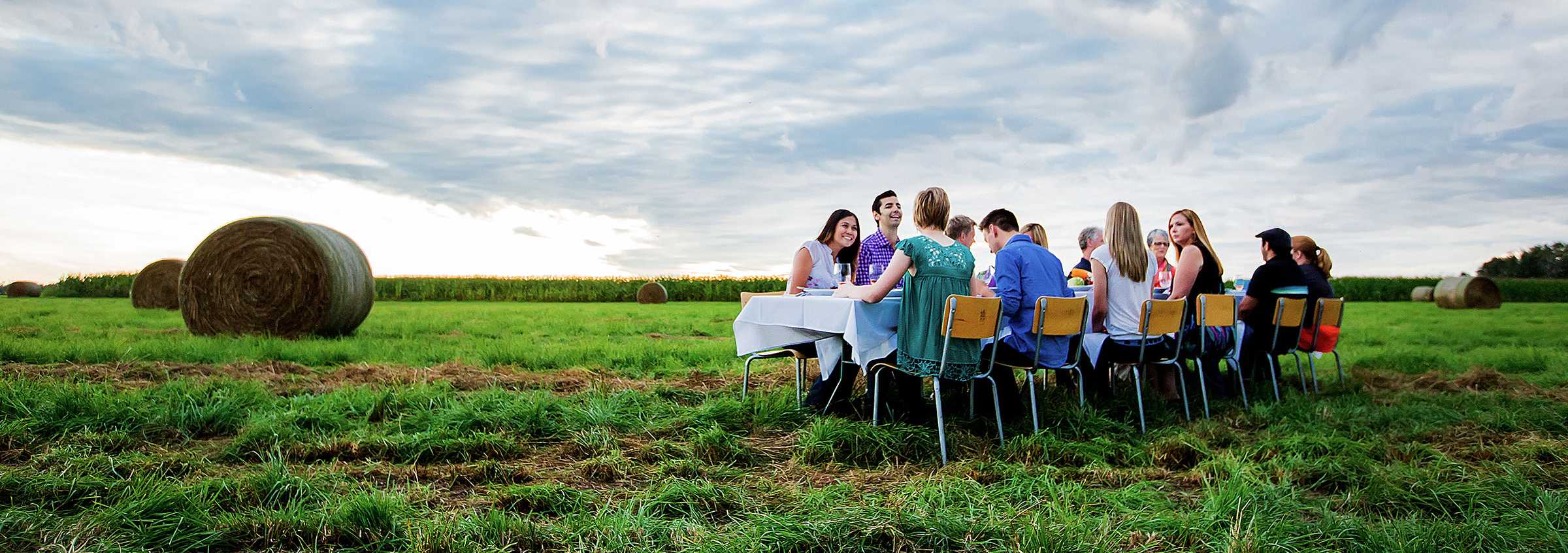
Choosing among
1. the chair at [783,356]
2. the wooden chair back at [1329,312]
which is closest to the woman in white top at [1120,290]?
the chair at [783,356]

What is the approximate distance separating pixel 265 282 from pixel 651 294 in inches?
635

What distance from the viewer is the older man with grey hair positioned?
7.21 metres

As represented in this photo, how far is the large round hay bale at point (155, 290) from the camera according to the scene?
18688mm

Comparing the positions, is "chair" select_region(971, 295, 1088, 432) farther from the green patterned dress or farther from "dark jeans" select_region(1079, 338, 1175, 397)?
"dark jeans" select_region(1079, 338, 1175, 397)

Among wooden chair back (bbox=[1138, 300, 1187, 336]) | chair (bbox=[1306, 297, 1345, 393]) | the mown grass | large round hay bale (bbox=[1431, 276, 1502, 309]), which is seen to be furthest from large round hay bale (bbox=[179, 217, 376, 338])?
large round hay bale (bbox=[1431, 276, 1502, 309])

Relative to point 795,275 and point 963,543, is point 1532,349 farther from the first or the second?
point 963,543

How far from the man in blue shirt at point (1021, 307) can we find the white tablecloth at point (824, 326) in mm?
600

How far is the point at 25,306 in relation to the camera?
1870 centimetres

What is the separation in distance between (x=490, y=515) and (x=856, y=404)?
2734 millimetres

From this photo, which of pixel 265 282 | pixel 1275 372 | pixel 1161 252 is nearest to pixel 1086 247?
pixel 1161 252

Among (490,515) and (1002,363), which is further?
(1002,363)

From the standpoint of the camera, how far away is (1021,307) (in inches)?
203

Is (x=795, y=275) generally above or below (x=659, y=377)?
above

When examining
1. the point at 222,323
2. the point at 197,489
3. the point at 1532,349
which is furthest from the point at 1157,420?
the point at 222,323
